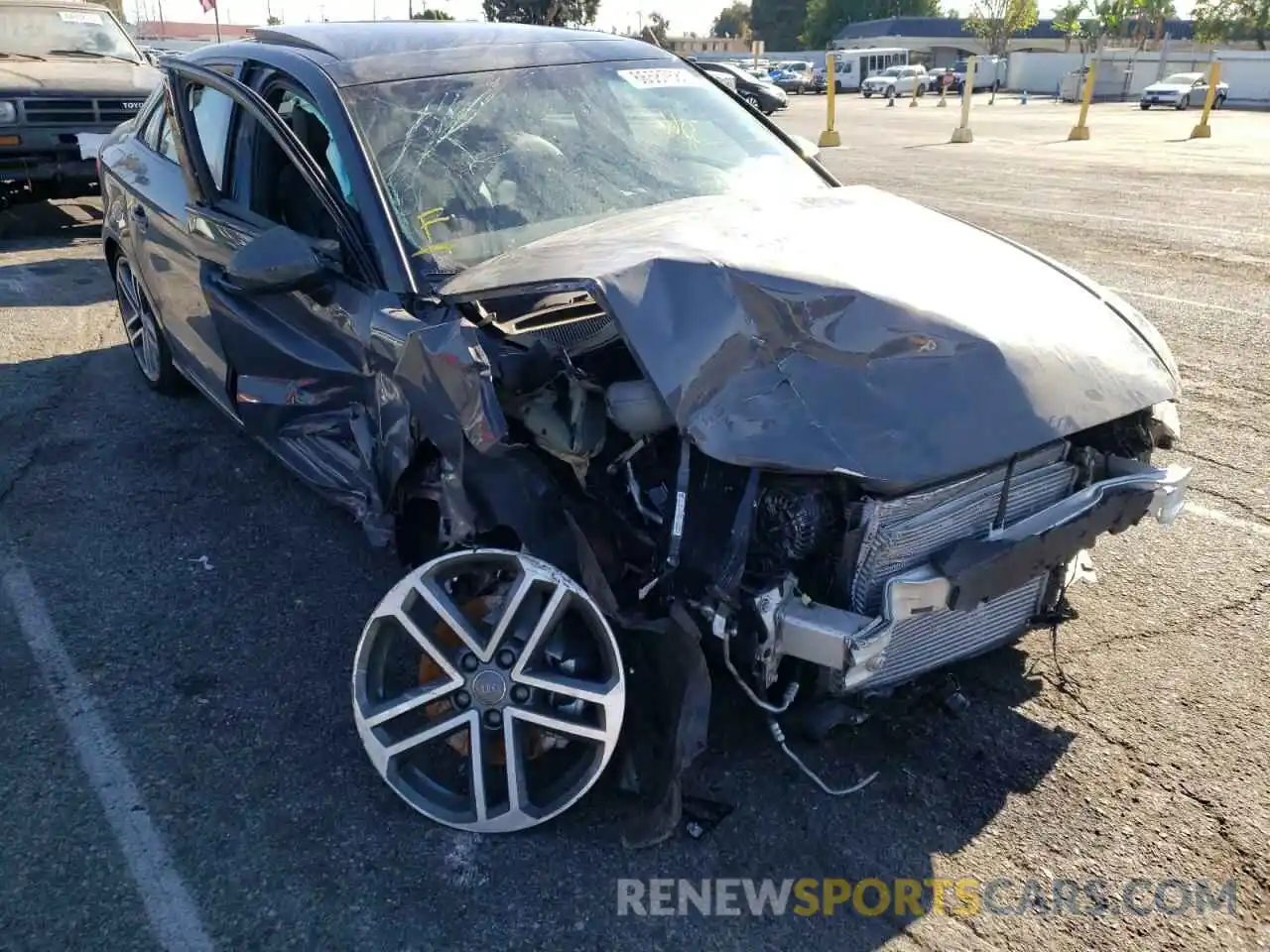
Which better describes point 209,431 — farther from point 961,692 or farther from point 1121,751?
point 1121,751

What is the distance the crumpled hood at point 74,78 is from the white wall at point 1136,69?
44.6 metres

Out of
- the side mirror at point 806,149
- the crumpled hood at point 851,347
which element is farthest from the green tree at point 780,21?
the crumpled hood at point 851,347

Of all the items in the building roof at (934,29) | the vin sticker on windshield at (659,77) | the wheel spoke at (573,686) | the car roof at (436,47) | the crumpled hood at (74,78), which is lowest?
the wheel spoke at (573,686)

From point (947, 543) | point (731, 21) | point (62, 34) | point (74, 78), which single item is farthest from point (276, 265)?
point (731, 21)

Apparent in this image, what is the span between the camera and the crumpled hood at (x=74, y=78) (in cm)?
920

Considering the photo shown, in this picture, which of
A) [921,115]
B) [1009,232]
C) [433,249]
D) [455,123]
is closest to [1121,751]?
[433,249]

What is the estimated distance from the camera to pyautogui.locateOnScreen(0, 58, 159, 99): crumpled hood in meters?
9.20

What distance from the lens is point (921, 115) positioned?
1243 inches

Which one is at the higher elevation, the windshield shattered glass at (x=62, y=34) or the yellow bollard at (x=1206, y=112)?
the windshield shattered glass at (x=62, y=34)

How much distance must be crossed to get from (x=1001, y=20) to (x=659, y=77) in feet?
264

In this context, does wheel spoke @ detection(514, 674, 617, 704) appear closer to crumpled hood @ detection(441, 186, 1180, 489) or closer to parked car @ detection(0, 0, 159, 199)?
crumpled hood @ detection(441, 186, 1180, 489)

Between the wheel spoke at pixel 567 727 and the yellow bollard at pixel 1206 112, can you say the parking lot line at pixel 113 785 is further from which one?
the yellow bollard at pixel 1206 112

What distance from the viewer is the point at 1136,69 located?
164 ft

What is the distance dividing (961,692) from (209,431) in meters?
3.88
